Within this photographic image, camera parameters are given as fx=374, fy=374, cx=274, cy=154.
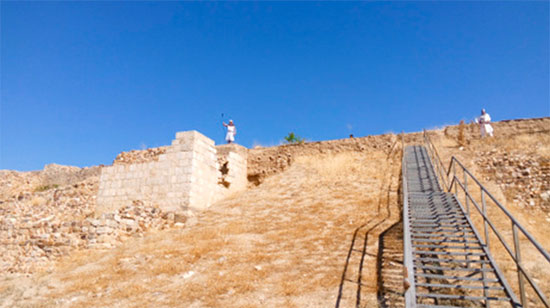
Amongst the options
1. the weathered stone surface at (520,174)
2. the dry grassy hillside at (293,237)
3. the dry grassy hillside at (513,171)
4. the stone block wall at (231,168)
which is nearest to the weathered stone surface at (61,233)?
the dry grassy hillside at (293,237)

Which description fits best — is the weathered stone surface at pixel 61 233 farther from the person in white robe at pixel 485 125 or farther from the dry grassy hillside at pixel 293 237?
the person in white robe at pixel 485 125

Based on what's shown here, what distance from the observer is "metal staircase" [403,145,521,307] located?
500 centimetres

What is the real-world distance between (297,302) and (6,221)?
9757 mm

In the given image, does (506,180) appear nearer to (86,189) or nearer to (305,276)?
(305,276)

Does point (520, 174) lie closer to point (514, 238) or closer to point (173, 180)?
point (514, 238)

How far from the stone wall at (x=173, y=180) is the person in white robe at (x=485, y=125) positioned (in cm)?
1236

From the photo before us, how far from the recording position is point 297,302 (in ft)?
19.4

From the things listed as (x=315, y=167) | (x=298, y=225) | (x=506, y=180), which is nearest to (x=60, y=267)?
(x=298, y=225)

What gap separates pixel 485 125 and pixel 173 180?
14.3 metres

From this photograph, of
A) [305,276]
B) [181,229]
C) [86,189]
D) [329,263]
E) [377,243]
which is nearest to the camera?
[305,276]

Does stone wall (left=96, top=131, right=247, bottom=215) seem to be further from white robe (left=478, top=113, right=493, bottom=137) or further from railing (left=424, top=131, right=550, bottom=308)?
white robe (left=478, top=113, right=493, bottom=137)

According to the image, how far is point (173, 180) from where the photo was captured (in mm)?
13703

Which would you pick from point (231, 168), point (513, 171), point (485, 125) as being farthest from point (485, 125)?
point (231, 168)

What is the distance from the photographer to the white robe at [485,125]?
17475mm
